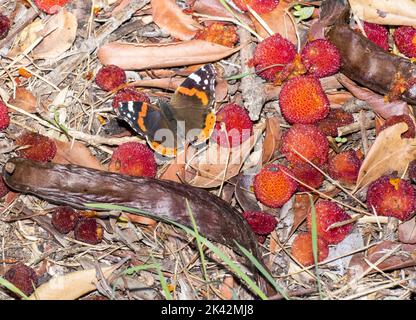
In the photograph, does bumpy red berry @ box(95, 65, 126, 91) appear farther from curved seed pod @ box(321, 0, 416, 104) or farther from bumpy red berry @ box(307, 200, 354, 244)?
bumpy red berry @ box(307, 200, 354, 244)

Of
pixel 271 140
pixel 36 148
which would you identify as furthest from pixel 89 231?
pixel 271 140

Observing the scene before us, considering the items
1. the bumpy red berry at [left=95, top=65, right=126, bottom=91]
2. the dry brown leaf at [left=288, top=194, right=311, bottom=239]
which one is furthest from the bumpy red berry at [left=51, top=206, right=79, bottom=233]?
the dry brown leaf at [left=288, top=194, right=311, bottom=239]

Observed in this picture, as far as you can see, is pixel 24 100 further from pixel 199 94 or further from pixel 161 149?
pixel 199 94

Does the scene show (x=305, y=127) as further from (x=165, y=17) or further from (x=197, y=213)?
(x=165, y=17)

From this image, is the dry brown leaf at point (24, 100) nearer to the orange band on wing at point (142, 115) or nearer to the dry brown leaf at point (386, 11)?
the orange band on wing at point (142, 115)

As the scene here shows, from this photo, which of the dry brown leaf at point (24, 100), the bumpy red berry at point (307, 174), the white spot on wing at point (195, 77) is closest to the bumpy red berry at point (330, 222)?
the bumpy red berry at point (307, 174)

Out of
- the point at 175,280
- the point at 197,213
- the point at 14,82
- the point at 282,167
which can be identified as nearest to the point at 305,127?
the point at 282,167
